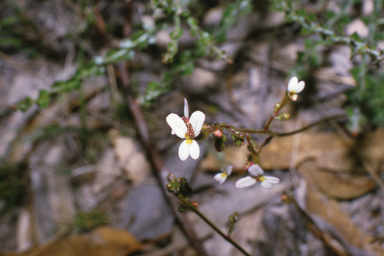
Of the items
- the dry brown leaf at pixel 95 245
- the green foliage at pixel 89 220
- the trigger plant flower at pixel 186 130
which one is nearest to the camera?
the trigger plant flower at pixel 186 130

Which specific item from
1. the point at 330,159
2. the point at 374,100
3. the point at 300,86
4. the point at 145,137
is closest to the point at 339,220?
the point at 330,159

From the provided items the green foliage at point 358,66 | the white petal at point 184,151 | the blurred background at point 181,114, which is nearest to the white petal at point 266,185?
the white petal at point 184,151

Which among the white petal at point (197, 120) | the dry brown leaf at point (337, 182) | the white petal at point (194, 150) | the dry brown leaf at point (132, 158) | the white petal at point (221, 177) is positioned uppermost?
the dry brown leaf at point (132, 158)

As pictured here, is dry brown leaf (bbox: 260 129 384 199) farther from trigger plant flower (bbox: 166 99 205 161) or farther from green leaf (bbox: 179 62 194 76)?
trigger plant flower (bbox: 166 99 205 161)

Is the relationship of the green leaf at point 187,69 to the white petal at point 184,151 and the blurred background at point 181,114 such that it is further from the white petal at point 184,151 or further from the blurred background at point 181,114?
the white petal at point 184,151

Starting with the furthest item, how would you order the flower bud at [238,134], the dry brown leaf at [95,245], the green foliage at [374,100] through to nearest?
the dry brown leaf at [95,245] → the green foliage at [374,100] → the flower bud at [238,134]

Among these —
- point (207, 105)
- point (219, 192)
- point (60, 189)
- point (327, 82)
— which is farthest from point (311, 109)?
point (60, 189)

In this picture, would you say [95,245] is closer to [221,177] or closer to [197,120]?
[221,177]
